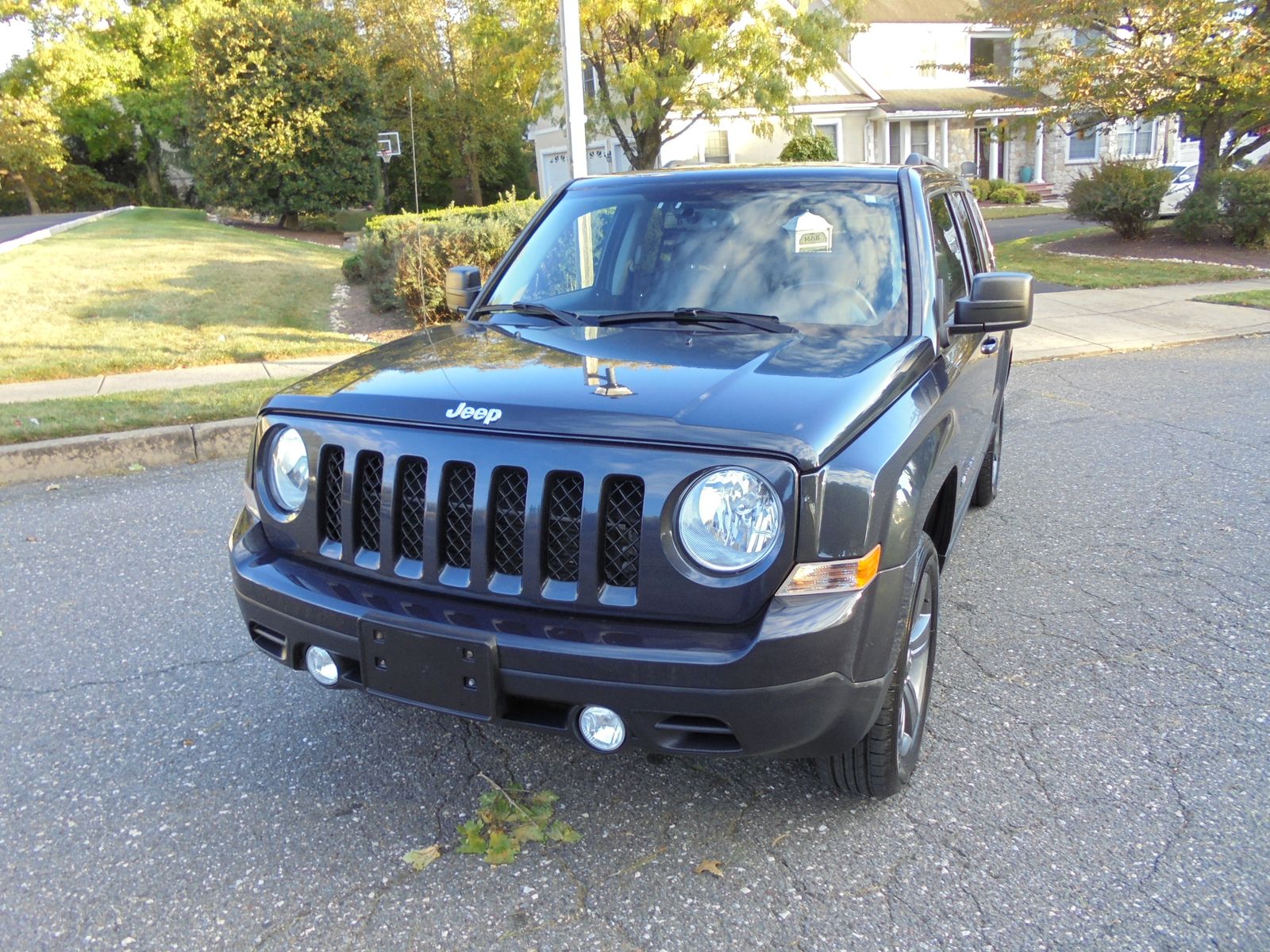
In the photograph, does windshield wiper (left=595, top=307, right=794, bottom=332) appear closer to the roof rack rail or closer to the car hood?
the car hood

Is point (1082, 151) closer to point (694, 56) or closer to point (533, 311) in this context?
point (694, 56)

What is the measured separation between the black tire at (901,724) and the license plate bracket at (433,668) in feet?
2.95

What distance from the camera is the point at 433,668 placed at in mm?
2533

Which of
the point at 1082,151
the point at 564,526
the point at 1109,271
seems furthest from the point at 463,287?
the point at 1082,151

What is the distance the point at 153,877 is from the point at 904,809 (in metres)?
2.06

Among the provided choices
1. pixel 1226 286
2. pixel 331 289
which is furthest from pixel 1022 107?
pixel 331 289

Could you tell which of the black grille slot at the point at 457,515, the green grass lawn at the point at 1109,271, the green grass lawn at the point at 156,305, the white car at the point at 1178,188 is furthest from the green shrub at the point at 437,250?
the white car at the point at 1178,188

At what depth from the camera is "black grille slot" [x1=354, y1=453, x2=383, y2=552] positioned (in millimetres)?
2750

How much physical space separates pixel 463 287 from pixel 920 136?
34.0m

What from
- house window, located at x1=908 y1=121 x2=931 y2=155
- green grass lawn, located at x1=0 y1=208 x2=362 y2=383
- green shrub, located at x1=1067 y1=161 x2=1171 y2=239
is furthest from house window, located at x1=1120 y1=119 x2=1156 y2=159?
green grass lawn, located at x1=0 y1=208 x2=362 y2=383

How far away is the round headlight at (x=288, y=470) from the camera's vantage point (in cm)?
291

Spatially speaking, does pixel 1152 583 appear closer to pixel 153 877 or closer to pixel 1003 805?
pixel 1003 805

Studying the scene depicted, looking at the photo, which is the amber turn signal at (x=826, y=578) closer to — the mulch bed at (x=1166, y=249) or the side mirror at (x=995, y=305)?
the side mirror at (x=995, y=305)

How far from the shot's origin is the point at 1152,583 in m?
4.49
